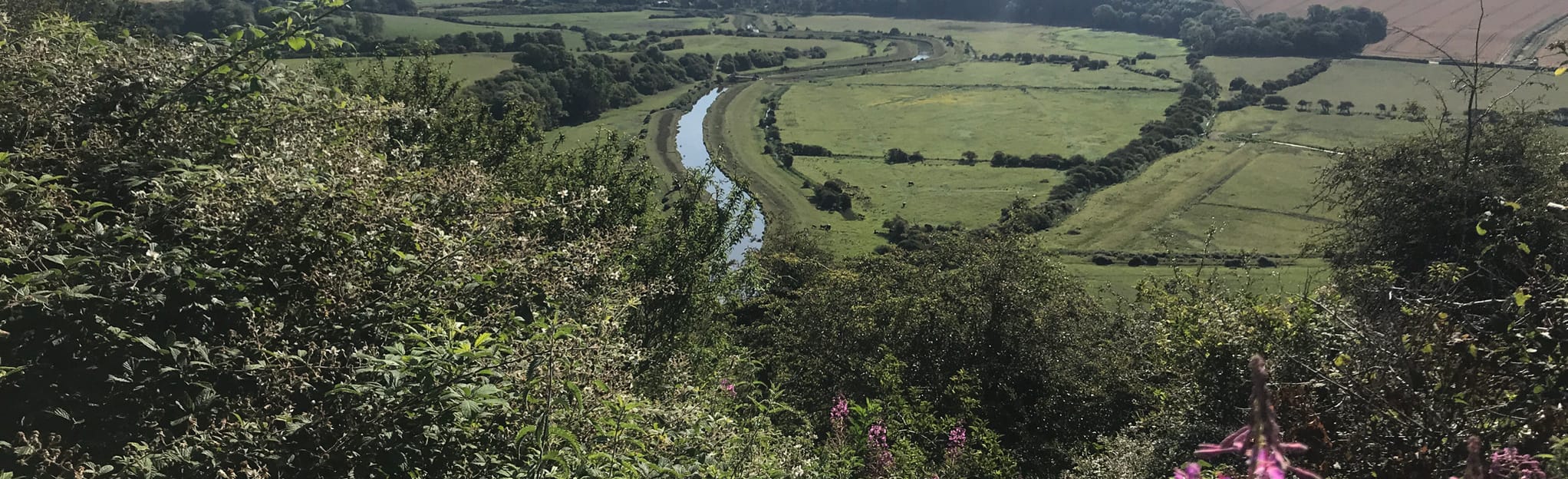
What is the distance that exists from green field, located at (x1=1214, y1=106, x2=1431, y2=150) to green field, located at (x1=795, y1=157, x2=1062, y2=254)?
29717mm

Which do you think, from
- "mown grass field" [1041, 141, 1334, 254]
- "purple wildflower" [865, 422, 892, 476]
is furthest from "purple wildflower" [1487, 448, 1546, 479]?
"mown grass field" [1041, 141, 1334, 254]

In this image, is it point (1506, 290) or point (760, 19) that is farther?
point (760, 19)

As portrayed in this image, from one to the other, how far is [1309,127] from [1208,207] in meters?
34.7

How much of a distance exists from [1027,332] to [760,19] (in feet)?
557

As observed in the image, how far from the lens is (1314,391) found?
700 centimetres

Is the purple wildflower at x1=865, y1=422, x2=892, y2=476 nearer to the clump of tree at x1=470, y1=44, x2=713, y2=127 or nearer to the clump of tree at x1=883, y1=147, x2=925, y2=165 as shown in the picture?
the clump of tree at x1=470, y1=44, x2=713, y2=127

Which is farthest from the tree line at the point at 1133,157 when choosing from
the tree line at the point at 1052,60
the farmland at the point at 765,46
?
the farmland at the point at 765,46

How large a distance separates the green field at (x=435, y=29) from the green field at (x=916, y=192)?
6375cm

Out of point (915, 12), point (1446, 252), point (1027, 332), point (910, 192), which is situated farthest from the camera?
point (915, 12)

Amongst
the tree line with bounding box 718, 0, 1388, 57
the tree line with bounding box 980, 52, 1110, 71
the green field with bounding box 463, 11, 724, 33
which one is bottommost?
the tree line with bounding box 980, 52, 1110, 71

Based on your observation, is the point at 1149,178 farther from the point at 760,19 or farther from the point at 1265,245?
the point at 760,19

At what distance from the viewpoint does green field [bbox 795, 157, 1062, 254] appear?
67375mm

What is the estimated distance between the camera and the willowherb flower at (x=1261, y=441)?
1.73 metres

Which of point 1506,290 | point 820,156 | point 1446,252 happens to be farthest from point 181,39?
point 820,156
